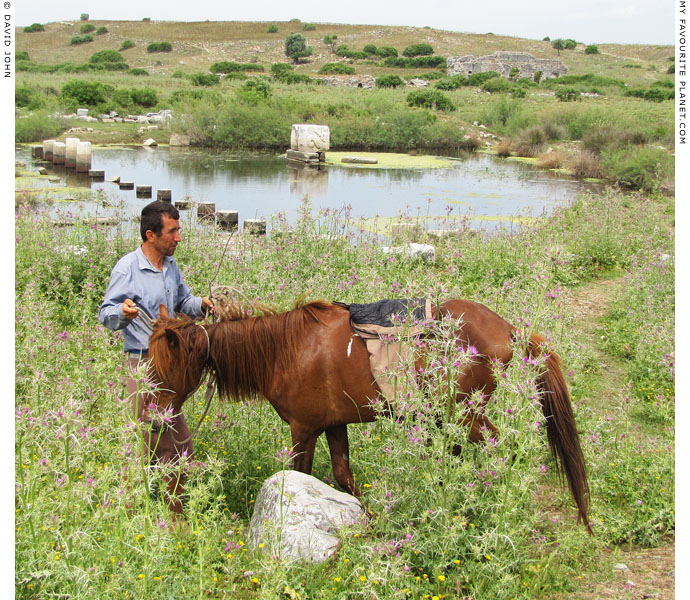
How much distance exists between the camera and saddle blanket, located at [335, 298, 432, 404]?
358 centimetres

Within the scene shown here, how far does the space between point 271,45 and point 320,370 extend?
291ft

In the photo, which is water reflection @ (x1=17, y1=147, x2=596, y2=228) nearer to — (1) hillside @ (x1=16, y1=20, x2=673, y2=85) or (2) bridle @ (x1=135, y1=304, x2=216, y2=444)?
(2) bridle @ (x1=135, y1=304, x2=216, y2=444)

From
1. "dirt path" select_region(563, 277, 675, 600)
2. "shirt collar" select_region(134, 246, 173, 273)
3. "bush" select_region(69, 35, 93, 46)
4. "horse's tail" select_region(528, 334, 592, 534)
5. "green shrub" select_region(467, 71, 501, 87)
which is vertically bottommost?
"dirt path" select_region(563, 277, 675, 600)

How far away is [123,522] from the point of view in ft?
8.73

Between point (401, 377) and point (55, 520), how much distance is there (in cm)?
166

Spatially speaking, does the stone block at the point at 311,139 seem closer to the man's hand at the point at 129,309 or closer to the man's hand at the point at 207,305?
the man's hand at the point at 207,305

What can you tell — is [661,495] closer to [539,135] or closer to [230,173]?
[230,173]

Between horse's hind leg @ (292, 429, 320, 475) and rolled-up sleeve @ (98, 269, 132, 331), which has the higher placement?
rolled-up sleeve @ (98, 269, 132, 331)

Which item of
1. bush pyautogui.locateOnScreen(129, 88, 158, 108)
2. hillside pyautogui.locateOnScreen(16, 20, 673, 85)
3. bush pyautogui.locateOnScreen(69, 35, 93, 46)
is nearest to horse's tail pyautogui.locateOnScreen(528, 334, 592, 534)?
bush pyautogui.locateOnScreen(129, 88, 158, 108)

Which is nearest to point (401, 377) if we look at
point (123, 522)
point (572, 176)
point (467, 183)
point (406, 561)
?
point (406, 561)

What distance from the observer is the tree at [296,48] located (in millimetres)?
78750

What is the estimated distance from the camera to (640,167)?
19125 mm

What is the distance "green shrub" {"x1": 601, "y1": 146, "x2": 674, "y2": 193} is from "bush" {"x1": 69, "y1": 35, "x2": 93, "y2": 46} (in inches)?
3116
